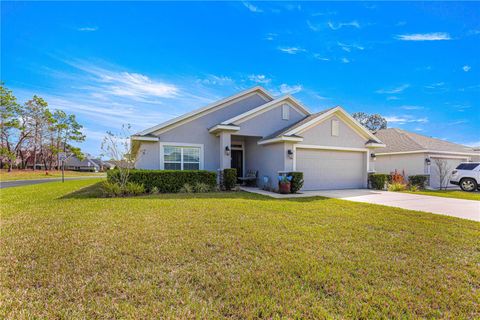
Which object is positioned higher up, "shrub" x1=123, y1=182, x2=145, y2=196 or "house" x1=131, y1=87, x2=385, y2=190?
"house" x1=131, y1=87, x2=385, y2=190

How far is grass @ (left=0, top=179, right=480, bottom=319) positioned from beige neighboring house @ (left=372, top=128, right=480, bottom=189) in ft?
42.3

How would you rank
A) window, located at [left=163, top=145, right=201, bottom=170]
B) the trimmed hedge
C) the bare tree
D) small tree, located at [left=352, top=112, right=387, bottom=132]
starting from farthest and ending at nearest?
small tree, located at [left=352, top=112, right=387, bottom=132]
the bare tree
window, located at [left=163, top=145, right=201, bottom=170]
the trimmed hedge

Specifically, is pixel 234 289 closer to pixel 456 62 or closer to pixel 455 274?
pixel 455 274

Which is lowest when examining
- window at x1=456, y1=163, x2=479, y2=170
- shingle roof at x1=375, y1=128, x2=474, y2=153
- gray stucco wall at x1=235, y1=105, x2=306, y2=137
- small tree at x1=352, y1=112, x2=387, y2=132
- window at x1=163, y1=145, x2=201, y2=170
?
window at x1=456, y1=163, x2=479, y2=170

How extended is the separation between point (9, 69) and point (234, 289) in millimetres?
17375

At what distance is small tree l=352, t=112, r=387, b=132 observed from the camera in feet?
135

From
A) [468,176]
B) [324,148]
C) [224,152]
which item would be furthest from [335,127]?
[468,176]

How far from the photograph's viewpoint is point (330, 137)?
550 inches

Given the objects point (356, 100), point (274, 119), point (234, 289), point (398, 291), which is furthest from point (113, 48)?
point (356, 100)

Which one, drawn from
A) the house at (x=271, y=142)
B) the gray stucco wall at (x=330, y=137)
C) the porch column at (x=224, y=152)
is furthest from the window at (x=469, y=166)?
the porch column at (x=224, y=152)

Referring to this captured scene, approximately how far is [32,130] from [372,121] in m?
58.2

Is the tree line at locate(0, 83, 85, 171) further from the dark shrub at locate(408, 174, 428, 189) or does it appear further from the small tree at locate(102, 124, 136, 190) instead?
the dark shrub at locate(408, 174, 428, 189)

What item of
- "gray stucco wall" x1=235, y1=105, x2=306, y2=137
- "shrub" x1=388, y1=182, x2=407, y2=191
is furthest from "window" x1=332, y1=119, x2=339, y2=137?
"shrub" x1=388, y1=182, x2=407, y2=191

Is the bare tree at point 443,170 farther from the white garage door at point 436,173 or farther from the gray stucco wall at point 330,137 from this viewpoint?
the gray stucco wall at point 330,137
